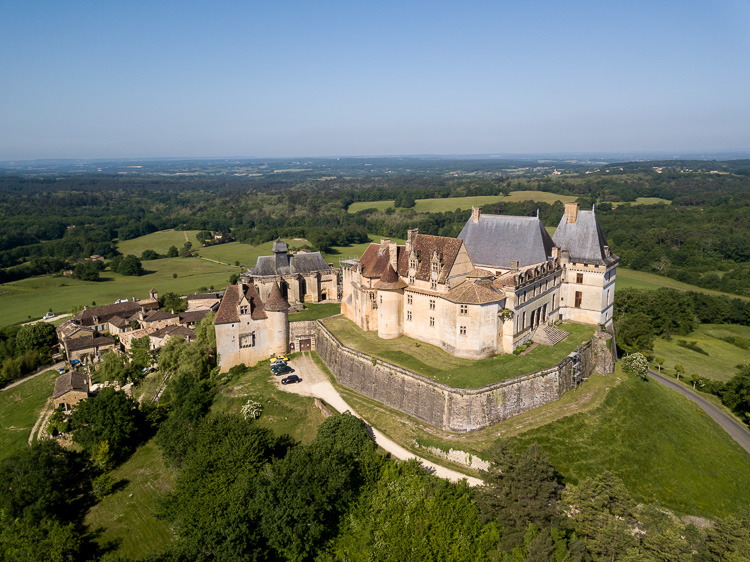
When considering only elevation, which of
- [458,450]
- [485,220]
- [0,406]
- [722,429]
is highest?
[485,220]

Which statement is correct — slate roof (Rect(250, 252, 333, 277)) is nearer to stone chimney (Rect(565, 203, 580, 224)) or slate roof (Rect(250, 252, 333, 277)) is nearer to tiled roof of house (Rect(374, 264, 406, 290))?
tiled roof of house (Rect(374, 264, 406, 290))

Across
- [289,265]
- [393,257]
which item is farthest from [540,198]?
[393,257]

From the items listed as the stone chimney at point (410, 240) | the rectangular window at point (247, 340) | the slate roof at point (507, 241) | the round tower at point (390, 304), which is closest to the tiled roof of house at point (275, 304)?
the rectangular window at point (247, 340)

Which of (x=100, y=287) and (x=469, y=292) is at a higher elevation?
(x=469, y=292)

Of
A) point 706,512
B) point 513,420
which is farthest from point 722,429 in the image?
point 513,420

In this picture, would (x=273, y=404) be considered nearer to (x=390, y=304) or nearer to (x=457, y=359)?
(x=390, y=304)

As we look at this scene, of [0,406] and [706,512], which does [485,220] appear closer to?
[706,512]

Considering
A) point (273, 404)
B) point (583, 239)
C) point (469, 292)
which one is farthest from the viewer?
point (583, 239)
